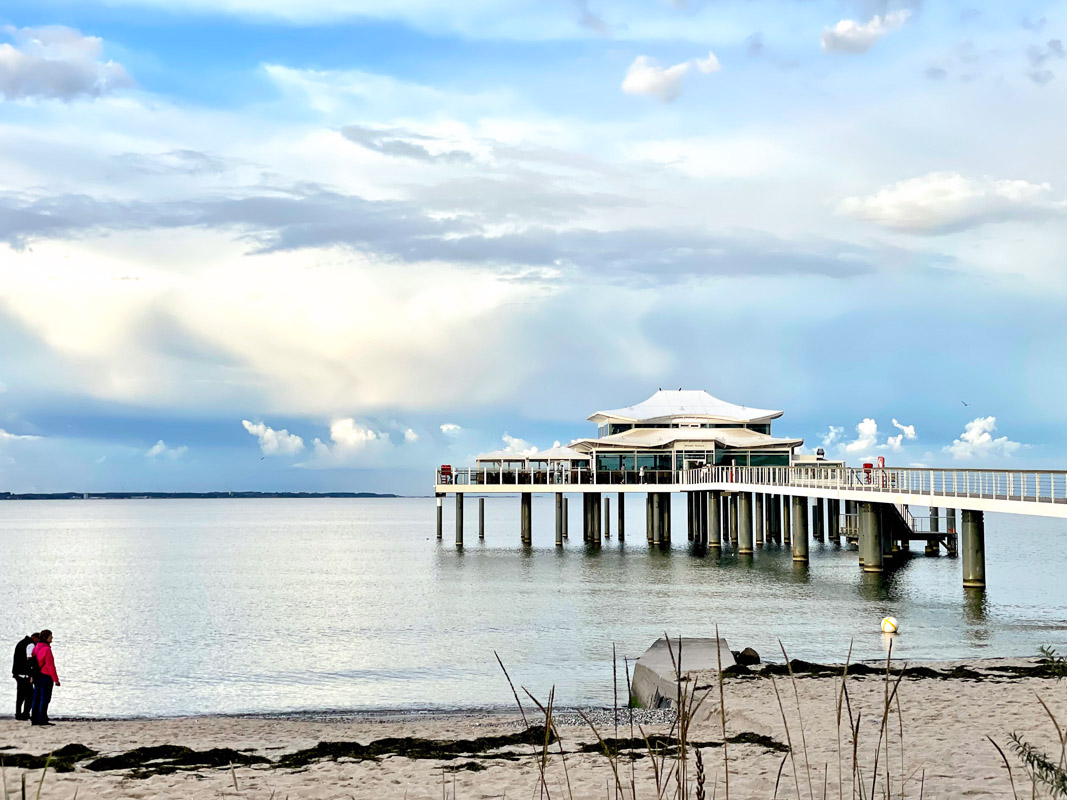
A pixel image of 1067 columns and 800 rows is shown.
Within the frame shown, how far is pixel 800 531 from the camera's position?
144 ft

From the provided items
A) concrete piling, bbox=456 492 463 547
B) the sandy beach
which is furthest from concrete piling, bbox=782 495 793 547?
the sandy beach

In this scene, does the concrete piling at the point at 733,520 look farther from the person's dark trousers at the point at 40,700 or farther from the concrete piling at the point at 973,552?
the person's dark trousers at the point at 40,700

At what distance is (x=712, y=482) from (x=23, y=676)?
135ft

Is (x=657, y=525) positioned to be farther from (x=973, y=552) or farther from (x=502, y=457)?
(x=973, y=552)

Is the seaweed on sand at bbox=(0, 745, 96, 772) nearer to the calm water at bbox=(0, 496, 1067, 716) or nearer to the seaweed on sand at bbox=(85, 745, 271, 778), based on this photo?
the seaweed on sand at bbox=(85, 745, 271, 778)

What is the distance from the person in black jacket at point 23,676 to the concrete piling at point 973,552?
24301 millimetres

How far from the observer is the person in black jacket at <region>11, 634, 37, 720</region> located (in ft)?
49.5

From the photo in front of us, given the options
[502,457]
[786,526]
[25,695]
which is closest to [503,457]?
[502,457]

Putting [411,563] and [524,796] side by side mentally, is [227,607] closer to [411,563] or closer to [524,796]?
[411,563]

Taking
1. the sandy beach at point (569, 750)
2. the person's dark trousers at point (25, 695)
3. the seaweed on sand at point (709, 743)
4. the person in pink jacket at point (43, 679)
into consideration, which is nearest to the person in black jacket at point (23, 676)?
the person's dark trousers at point (25, 695)

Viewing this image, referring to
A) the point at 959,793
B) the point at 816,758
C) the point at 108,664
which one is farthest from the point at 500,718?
the point at 108,664

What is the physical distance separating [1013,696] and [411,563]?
127 feet

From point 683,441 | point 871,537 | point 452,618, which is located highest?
point 683,441

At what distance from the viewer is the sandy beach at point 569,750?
9.85 metres
